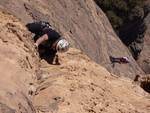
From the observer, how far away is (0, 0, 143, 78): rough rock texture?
1141 cm

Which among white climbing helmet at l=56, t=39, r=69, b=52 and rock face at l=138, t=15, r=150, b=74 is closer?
white climbing helmet at l=56, t=39, r=69, b=52

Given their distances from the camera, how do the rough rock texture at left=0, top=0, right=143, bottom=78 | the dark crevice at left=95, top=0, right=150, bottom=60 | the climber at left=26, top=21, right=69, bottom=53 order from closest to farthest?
the climber at left=26, top=21, right=69, bottom=53, the rough rock texture at left=0, top=0, right=143, bottom=78, the dark crevice at left=95, top=0, right=150, bottom=60

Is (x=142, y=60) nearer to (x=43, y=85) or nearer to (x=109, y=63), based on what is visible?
(x=109, y=63)

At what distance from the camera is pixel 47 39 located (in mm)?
9000

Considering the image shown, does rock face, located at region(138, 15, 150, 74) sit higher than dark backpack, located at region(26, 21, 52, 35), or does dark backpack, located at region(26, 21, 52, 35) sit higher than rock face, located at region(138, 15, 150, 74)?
dark backpack, located at region(26, 21, 52, 35)

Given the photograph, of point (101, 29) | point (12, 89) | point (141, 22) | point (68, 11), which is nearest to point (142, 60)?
point (141, 22)

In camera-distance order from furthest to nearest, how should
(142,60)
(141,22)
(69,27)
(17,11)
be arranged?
(141,22)
(142,60)
(69,27)
(17,11)

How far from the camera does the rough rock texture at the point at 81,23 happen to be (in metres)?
11.4

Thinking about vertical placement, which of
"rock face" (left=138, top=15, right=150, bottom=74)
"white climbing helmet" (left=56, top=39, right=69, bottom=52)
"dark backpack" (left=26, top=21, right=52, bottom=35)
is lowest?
"rock face" (left=138, top=15, right=150, bottom=74)

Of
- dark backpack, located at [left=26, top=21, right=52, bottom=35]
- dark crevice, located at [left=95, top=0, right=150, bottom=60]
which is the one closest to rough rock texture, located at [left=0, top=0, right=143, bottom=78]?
dark backpack, located at [left=26, top=21, right=52, bottom=35]

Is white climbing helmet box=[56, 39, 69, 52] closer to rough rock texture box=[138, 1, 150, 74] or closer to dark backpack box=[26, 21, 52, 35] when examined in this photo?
dark backpack box=[26, 21, 52, 35]

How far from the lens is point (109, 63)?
1741 cm

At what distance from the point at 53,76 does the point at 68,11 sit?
7.41 meters

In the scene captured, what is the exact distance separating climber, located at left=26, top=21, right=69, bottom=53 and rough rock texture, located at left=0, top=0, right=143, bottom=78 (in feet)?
2.62
